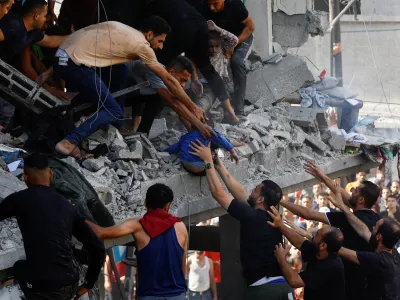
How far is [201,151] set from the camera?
1067 cm

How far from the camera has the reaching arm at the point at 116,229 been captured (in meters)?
8.59

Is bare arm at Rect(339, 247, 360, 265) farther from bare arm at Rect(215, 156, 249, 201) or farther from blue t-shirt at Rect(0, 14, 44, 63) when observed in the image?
blue t-shirt at Rect(0, 14, 44, 63)

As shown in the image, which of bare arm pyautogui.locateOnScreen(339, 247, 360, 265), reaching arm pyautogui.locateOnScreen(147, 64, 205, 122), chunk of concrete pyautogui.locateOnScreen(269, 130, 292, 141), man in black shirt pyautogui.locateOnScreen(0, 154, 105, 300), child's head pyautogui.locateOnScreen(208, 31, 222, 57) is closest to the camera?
man in black shirt pyautogui.locateOnScreen(0, 154, 105, 300)

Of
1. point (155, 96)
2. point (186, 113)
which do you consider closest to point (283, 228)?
point (186, 113)

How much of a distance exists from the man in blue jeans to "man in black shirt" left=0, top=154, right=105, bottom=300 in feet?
8.09

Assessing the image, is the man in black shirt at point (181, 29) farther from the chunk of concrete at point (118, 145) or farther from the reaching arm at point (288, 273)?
the reaching arm at point (288, 273)

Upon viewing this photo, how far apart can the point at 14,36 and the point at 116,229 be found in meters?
2.69

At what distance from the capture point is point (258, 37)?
1543 cm

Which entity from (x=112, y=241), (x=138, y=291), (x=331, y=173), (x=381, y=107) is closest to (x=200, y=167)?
(x=112, y=241)

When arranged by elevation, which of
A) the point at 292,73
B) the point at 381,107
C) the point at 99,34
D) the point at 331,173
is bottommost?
the point at 381,107

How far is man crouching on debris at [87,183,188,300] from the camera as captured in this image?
29.2 ft

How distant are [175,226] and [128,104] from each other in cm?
328

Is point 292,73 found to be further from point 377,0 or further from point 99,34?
point 377,0

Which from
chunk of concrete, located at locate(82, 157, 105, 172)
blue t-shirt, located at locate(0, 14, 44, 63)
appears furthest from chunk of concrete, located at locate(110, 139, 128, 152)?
blue t-shirt, located at locate(0, 14, 44, 63)
